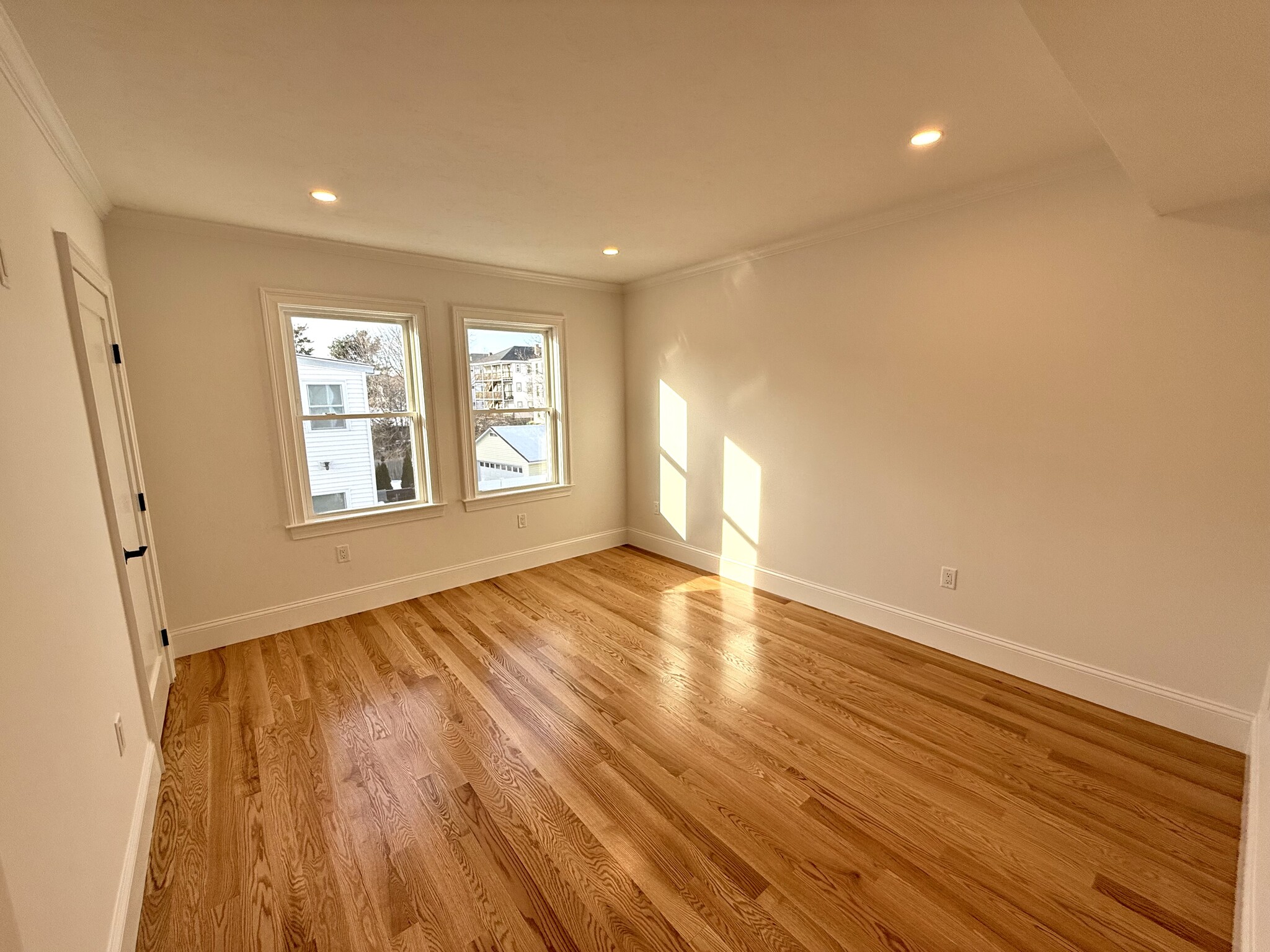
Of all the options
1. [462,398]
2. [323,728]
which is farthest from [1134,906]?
[462,398]

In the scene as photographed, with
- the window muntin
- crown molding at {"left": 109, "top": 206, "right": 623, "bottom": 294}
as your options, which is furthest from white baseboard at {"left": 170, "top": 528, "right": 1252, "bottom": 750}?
crown molding at {"left": 109, "top": 206, "right": 623, "bottom": 294}

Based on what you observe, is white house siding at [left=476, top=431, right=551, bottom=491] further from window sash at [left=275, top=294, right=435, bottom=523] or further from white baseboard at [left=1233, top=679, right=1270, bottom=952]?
white baseboard at [left=1233, top=679, right=1270, bottom=952]

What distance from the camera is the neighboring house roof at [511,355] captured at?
4191 millimetres

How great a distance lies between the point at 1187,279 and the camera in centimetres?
211

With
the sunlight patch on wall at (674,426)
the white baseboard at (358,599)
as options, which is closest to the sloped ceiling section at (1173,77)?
the sunlight patch on wall at (674,426)

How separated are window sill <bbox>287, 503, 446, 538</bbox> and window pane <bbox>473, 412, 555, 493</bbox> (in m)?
0.43

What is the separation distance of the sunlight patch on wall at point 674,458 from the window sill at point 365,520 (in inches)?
77.3

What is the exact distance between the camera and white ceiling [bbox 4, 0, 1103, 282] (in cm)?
142

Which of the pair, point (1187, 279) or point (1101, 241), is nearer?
point (1187, 279)

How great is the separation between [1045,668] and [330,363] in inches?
183

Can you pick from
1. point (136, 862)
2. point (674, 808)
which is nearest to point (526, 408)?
point (674, 808)

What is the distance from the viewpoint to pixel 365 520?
3.65 metres

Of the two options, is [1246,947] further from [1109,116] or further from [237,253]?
[237,253]

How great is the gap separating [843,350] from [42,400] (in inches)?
142
